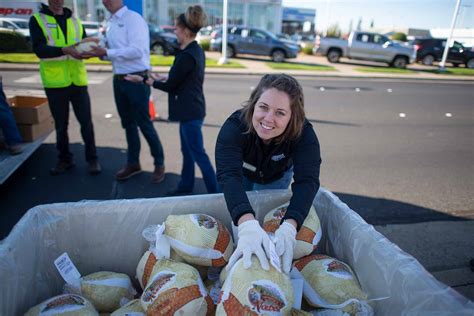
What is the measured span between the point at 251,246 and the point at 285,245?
0.19 metres

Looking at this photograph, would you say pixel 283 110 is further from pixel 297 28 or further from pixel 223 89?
pixel 297 28

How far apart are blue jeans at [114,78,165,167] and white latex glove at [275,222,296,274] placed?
2553 millimetres

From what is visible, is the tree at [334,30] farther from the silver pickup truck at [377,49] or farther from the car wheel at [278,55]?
the car wheel at [278,55]

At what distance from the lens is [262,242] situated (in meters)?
1.58

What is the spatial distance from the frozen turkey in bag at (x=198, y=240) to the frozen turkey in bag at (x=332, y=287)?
0.41 metres

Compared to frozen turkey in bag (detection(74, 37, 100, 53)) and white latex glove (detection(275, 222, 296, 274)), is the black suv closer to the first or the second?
frozen turkey in bag (detection(74, 37, 100, 53))

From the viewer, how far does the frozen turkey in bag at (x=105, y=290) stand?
1792 mm

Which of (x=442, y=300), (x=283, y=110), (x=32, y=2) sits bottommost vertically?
(x=442, y=300)

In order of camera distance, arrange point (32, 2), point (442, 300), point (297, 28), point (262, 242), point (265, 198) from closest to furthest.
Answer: point (442, 300) → point (262, 242) → point (265, 198) → point (32, 2) → point (297, 28)

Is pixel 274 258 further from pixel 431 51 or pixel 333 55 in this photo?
pixel 431 51

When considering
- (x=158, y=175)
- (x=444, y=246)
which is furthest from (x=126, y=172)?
(x=444, y=246)

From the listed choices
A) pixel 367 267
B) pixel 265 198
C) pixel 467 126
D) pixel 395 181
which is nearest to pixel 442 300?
pixel 367 267

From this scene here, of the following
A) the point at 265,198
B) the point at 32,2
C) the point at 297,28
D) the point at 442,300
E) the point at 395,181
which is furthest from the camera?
the point at 297,28

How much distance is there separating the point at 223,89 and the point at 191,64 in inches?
292
